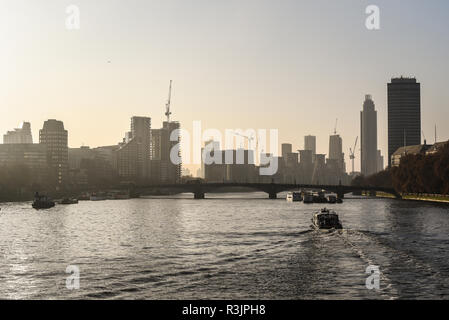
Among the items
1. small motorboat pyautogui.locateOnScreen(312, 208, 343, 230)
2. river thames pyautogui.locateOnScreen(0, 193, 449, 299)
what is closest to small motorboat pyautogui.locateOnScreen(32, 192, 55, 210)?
river thames pyautogui.locateOnScreen(0, 193, 449, 299)

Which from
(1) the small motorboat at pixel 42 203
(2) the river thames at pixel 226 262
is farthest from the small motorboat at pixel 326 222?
(1) the small motorboat at pixel 42 203

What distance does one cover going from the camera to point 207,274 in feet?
166

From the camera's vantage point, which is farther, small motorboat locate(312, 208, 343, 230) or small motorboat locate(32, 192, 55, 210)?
small motorboat locate(32, 192, 55, 210)

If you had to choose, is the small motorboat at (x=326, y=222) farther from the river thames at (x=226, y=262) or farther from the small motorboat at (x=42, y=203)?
the small motorboat at (x=42, y=203)

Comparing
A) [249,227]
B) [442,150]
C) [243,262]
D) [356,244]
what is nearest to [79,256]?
[243,262]

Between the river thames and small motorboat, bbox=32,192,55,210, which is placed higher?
small motorboat, bbox=32,192,55,210

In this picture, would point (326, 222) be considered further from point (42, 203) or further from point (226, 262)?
point (42, 203)

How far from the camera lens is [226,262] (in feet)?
190

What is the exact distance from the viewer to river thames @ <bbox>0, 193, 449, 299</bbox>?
43.9 meters

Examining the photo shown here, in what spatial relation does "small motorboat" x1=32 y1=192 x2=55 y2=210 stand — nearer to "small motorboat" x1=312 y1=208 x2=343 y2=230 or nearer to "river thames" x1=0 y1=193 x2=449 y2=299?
"river thames" x1=0 y1=193 x2=449 y2=299

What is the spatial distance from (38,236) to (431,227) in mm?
60777

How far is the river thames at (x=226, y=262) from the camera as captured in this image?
43906 mm

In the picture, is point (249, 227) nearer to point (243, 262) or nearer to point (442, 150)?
point (243, 262)

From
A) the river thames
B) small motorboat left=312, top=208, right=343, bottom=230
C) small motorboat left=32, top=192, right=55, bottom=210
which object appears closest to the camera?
the river thames
